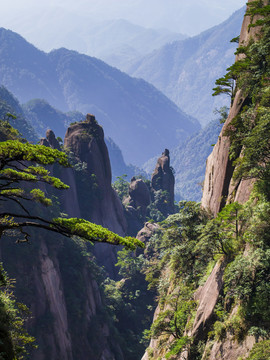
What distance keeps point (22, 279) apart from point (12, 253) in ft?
10.3

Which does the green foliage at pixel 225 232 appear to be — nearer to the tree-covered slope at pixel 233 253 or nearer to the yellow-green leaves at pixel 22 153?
the tree-covered slope at pixel 233 253

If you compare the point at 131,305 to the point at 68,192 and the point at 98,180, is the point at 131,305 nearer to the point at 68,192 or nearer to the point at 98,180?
the point at 68,192

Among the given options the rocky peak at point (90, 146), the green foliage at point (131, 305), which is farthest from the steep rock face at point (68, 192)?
the green foliage at point (131, 305)

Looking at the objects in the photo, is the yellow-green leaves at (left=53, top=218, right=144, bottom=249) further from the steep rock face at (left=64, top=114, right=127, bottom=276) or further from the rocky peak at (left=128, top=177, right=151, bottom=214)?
the rocky peak at (left=128, top=177, right=151, bottom=214)

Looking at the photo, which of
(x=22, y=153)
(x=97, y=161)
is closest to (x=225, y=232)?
(x=22, y=153)

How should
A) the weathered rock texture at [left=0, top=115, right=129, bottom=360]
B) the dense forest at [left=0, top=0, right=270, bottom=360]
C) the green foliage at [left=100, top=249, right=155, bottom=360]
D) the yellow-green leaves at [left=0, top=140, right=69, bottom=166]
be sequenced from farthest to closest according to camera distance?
the green foliage at [left=100, top=249, right=155, bottom=360], the weathered rock texture at [left=0, top=115, right=129, bottom=360], the dense forest at [left=0, top=0, right=270, bottom=360], the yellow-green leaves at [left=0, top=140, right=69, bottom=166]

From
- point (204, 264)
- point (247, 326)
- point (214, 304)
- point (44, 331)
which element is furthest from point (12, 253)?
point (247, 326)

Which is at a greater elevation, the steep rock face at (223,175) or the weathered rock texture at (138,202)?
the weathered rock texture at (138,202)

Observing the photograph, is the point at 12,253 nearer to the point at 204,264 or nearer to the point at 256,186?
the point at 204,264

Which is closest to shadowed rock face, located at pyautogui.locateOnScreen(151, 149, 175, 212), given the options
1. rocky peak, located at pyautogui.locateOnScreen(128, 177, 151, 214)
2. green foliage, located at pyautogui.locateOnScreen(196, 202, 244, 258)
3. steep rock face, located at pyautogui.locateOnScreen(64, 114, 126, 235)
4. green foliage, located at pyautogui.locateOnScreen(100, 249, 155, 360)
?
rocky peak, located at pyautogui.locateOnScreen(128, 177, 151, 214)

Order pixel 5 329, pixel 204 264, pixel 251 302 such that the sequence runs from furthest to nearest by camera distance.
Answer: pixel 204 264
pixel 251 302
pixel 5 329

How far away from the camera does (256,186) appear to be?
18219mm

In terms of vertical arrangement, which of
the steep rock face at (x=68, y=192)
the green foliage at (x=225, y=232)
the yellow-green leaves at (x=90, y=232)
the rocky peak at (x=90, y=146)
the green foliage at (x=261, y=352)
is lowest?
the green foliage at (x=261, y=352)

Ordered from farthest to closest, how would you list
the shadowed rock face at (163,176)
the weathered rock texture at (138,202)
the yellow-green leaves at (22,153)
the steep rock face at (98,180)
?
the shadowed rock face at (163,176)
the weathered rock texture at (138,202)
the steep rock face at (98,180)
the yellow-green leaves at (22,153)
